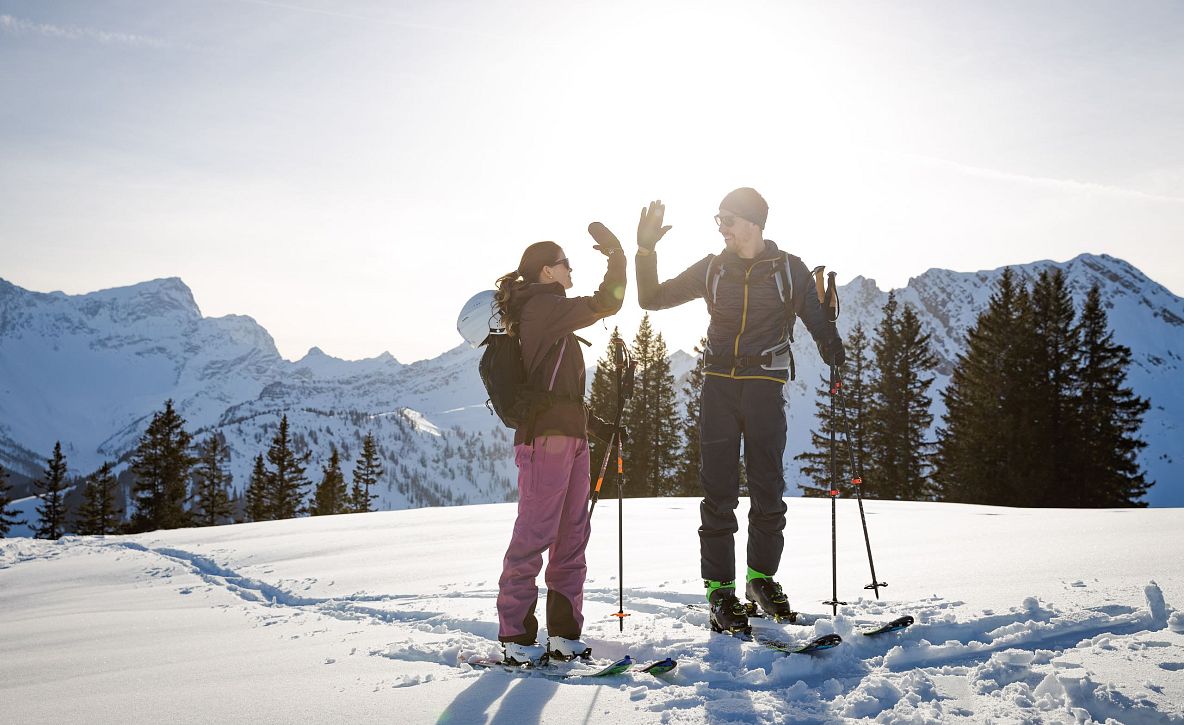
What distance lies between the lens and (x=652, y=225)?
4973 millimetres

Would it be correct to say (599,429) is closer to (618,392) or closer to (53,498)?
(618,392)

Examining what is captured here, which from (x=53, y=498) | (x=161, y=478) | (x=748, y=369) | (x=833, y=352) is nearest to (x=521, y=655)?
(x=748, y=369)

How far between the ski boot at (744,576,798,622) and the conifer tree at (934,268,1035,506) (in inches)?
1199

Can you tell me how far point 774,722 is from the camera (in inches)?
108

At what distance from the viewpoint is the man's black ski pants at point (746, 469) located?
4.75 m

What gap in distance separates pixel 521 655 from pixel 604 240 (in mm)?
2505

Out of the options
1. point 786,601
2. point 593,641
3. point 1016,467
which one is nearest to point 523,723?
point 593,641

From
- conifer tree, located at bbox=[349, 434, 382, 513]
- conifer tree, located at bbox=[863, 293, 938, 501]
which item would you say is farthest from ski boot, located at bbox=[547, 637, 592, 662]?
conifer tree, located at bbox=[349, 434, 382, 513]

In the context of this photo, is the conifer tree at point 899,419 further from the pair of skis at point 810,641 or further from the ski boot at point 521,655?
the ski boot at point 521,655

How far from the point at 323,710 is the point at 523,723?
92 cm

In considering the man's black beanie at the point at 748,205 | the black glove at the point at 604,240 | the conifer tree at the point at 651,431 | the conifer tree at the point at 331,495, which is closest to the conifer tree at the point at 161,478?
the conifer tree at the point at 331,495

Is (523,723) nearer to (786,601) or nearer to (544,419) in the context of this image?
(544,419)

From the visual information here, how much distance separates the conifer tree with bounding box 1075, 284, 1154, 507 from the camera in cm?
2917

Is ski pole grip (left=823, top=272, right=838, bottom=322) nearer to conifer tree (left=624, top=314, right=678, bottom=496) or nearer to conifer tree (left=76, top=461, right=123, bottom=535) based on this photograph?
conifer tree (left=624, top=314, right=678, bottom=496)
